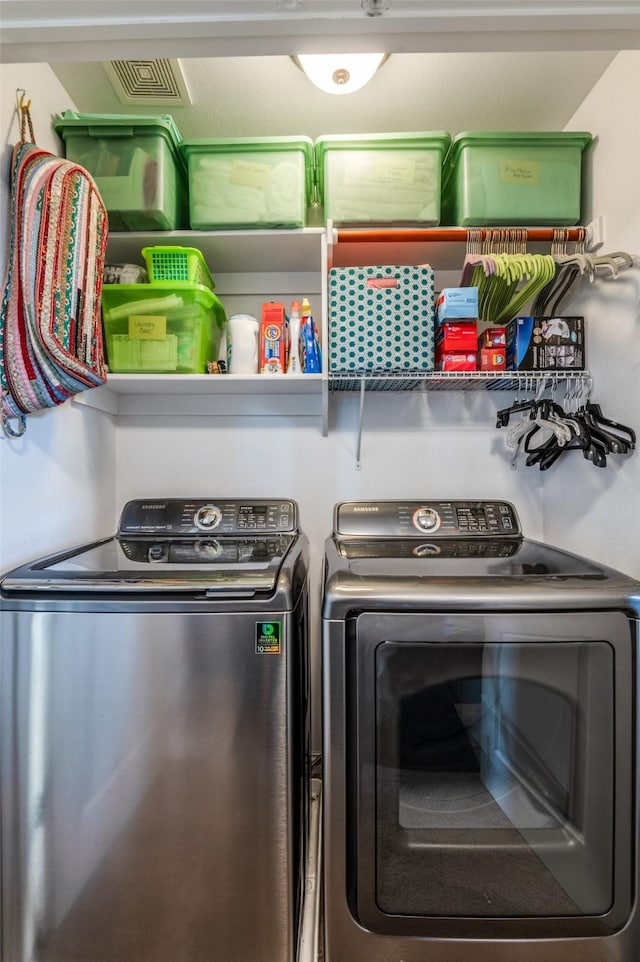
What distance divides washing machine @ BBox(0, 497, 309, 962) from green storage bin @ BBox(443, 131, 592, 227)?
1360mm

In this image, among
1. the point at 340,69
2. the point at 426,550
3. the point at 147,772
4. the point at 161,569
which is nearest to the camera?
the point at 147,772

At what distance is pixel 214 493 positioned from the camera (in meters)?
1.80

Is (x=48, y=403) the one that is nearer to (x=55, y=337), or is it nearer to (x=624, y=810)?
(x=55, y=337)

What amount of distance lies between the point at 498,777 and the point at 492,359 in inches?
46.4

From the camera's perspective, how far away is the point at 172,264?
1.44m

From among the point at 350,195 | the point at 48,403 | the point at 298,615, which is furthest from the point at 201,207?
the point at 298,615

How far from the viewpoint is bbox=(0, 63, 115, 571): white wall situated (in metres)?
1.12

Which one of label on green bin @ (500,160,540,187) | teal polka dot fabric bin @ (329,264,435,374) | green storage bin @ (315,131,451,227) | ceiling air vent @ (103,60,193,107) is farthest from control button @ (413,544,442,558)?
ceiling air vent @ (103,60,193,107)

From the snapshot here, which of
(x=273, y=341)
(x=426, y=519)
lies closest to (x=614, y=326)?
(x=426, y=519)

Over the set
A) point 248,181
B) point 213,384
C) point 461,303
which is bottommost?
point 213,384

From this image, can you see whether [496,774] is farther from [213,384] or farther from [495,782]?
[213,384]

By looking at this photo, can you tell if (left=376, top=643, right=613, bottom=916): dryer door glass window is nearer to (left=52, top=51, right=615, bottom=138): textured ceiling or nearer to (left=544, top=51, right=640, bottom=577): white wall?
(left=544, top=51, right=640, bottom=577): white wall

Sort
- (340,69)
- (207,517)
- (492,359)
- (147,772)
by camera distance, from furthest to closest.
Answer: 1. (207,517)
2. (492,359)
3. (340,69)
4. (147,772)

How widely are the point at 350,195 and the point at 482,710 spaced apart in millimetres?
1511
